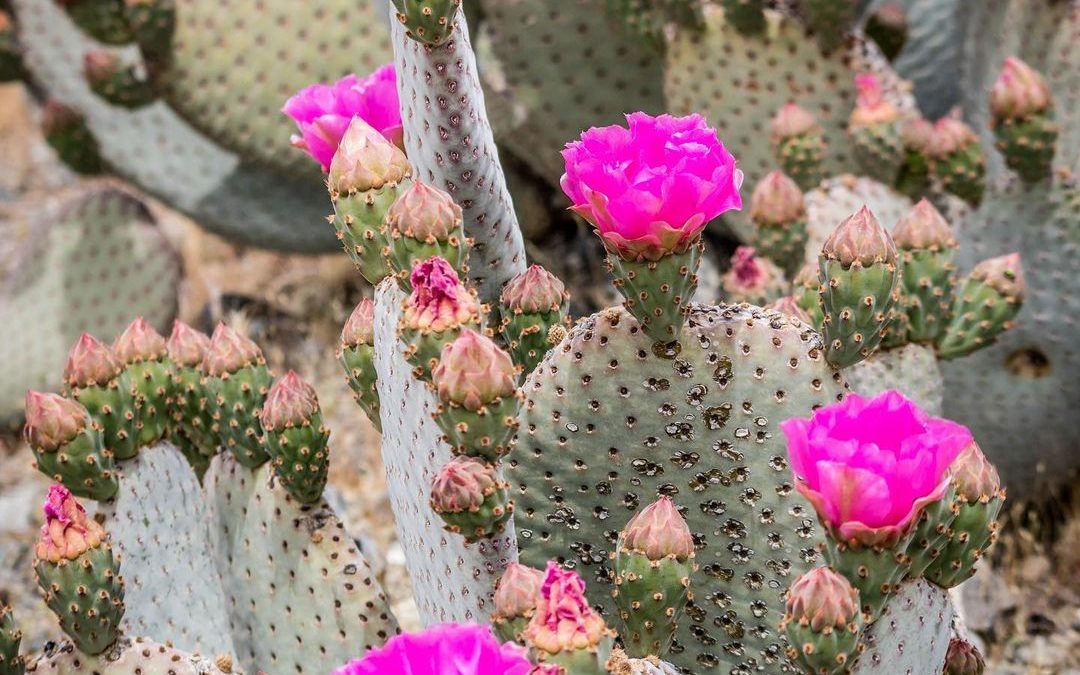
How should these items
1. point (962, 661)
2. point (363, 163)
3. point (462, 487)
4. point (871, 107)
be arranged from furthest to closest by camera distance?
point (871, 107), point (962, 661), point (363, 163), point (462, 487)

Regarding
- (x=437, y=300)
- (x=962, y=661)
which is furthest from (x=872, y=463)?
(x=962, y=661)

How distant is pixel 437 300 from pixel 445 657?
429mm

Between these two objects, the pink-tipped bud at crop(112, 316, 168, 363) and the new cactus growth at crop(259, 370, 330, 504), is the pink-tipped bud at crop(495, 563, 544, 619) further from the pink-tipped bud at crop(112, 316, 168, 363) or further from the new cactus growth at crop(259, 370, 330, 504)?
the pink-tipped bud at crop(112, 316, 168, 363)

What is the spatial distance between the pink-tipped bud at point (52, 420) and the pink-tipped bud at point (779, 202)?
1478 mm

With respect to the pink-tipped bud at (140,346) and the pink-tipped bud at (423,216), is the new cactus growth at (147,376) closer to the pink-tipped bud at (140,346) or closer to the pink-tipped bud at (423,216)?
the pink-tipped bud at (140,346)

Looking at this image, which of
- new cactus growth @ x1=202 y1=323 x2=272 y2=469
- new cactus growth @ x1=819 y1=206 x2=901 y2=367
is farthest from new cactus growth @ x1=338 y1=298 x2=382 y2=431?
new cactus growth @ x1=819 y1=206 x2=901 y2=367

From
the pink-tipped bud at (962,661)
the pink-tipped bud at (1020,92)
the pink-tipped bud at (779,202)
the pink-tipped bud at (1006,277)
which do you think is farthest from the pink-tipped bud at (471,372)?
the pink-tipped bud at (1020,92)

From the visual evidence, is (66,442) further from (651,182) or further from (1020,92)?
(1020,92)

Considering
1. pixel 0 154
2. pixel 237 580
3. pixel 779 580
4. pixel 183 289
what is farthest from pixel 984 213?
pixel 0 154

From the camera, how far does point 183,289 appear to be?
15.4 feet

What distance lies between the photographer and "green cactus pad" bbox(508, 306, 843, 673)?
1.83 metres

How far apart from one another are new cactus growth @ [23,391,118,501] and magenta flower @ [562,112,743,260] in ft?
2.55

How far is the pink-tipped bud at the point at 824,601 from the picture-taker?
149 cm

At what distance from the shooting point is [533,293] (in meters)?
1.99
